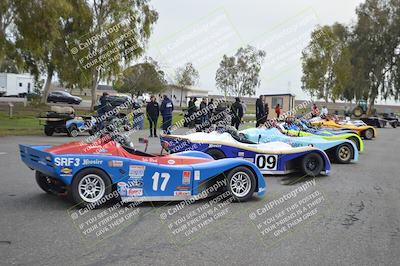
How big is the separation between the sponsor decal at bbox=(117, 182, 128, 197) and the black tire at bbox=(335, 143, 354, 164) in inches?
314

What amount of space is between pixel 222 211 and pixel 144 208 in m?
1.12

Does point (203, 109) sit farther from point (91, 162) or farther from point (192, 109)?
point (91, 162)

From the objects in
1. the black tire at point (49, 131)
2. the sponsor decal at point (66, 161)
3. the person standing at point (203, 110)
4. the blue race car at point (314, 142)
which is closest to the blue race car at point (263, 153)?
the blue race car at point (314, 142)

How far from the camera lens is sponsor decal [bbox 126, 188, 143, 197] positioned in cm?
691

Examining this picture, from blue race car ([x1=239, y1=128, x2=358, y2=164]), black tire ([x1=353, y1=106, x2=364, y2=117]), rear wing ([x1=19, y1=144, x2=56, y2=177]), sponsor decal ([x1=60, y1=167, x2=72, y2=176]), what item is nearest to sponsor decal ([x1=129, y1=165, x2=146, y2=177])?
sponsor decal ([x1=60, y1=167, x2=72, y2=176])

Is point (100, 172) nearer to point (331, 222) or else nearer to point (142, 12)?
point (331, 222)

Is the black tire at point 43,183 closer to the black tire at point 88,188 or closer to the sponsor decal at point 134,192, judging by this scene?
the black tire at point 88,188

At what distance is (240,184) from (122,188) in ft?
6.33

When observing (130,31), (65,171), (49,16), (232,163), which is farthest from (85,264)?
(130,31)

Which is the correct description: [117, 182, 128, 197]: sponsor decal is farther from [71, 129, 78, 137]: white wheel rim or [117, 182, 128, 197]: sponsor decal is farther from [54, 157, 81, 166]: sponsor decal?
[71, 129, 78, 137]: white wheel rim

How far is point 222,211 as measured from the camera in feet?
23.0

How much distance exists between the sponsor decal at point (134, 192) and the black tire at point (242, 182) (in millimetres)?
1420

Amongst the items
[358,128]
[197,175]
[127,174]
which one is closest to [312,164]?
[197,175]

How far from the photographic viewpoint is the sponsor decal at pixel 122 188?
6824 millimetres
